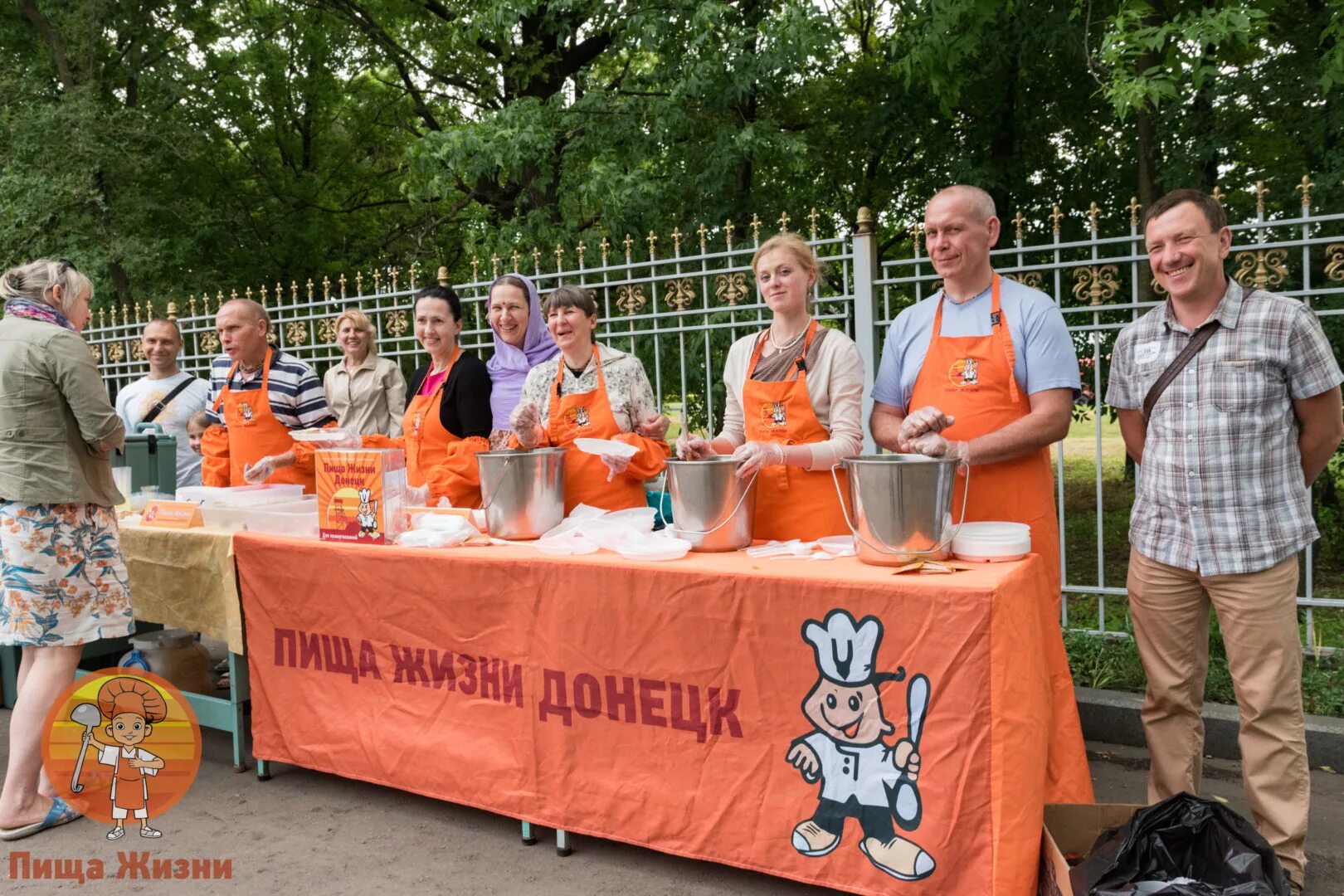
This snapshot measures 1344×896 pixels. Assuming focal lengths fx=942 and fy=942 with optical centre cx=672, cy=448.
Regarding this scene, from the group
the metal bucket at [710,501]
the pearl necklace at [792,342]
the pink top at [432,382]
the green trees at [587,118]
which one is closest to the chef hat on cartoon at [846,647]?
the metal bucket at [710,501]

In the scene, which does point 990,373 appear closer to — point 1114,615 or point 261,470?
point 261,470

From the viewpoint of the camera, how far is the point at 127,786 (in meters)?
3.18

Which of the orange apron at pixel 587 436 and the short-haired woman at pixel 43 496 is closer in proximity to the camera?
the short-haired woman at pixel 43 496

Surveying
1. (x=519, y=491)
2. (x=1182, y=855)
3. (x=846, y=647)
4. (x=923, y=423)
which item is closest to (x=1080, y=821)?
(x=1182, y=855)

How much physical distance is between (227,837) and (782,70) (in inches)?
227

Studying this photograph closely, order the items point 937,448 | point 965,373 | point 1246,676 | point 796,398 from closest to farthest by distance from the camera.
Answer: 1. point 937,448
2. point 1246,676
3. point 965,373
4. point 796,398

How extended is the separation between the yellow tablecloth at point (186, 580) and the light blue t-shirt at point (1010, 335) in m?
2.33

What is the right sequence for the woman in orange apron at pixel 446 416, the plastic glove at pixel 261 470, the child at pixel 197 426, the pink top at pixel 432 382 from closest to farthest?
the plastic glove at pixel 261 470
the woman in orange apron at pixel 446 416
the pink top at pixel 432 382
the child at pixel 197 426

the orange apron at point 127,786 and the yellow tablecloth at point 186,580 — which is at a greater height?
the yellow tablecloth at point 186,580

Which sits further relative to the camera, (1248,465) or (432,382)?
(432,382)

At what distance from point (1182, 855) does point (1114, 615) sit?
172 inches

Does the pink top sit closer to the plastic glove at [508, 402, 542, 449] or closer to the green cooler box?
the plastic glove at [508, 402, 542, 449]

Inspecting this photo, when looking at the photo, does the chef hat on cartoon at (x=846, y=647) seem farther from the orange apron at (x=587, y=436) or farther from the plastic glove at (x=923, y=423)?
the orange apron at (x=587, y=436)

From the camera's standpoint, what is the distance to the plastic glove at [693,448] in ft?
8.59
